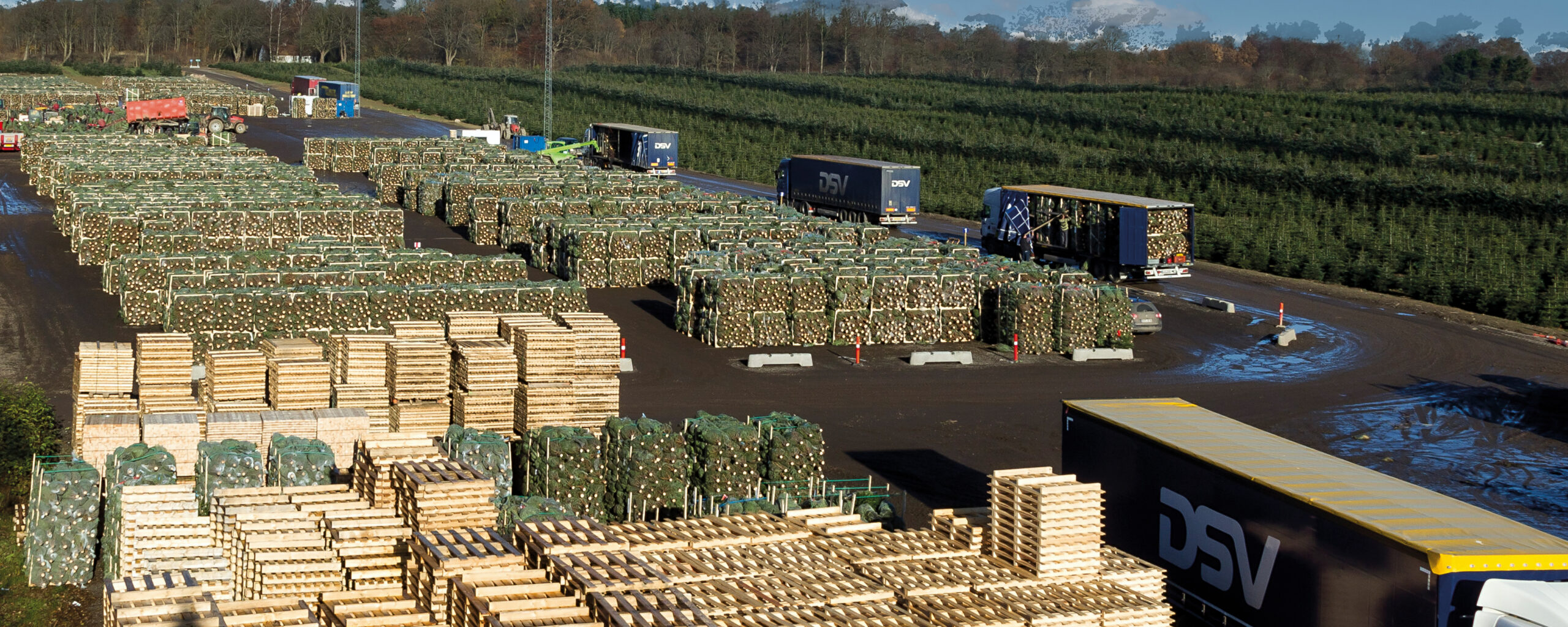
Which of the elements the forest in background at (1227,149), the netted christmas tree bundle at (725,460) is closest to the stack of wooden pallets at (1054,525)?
the netted christmas tree bundle at (725,460)

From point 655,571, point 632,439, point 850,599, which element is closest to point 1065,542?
point 850,599

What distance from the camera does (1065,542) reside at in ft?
66.6

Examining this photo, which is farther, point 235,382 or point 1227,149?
point 1227,149

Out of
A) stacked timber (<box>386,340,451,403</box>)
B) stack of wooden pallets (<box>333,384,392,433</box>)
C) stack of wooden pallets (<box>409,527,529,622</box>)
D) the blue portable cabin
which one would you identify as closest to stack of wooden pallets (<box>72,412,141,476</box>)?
stack of wooden pallets (<box>333,384,392,433</box>)

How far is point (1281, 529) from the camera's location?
19.6 meters

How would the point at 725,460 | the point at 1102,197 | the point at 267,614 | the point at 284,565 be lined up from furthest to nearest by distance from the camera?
the point at 1102,197
the point at 725,460
the point at 284,565
the point at 267,614

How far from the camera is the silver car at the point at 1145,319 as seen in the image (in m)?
45.9

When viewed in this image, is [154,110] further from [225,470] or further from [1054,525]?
[1054,525]

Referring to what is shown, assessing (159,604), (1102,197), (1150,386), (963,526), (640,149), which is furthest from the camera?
(640,149)

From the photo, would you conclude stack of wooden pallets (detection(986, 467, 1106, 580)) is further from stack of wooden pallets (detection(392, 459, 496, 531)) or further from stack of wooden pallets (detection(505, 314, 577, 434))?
stack of wooden pallets (detection(505, 314, 577, 434))

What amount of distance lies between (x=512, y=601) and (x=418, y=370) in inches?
580

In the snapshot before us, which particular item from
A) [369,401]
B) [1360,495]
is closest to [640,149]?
[369,401]

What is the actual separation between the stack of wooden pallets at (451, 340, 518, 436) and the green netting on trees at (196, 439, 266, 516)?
667 centimetres

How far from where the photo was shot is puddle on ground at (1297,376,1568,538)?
30500mm
